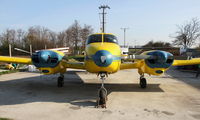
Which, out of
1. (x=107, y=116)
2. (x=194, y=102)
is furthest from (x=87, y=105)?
(x=194, y=102)

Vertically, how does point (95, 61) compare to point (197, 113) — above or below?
above

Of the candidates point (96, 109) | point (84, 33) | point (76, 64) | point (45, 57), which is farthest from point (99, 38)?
point (84, 33)

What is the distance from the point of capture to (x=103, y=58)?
206 inches

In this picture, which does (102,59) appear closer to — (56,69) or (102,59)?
(102,59)

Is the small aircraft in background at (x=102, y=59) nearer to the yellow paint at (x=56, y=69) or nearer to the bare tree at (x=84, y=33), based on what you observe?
the yellow paint at (x=56, y=69)

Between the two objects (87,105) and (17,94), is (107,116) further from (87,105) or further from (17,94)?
(17,94)

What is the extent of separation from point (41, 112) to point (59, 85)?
404 centimetres

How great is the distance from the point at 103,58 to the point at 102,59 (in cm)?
5

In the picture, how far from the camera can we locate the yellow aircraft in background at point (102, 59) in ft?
18.1

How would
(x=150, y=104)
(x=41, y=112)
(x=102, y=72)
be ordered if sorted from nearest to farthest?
(x=41, y=112), (x=102, y=72), (x=150, y=104)

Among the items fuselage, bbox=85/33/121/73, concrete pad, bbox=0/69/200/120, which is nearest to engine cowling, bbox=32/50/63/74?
concrete pad, bbox=0/69/200/120

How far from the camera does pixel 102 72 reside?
5.78 m

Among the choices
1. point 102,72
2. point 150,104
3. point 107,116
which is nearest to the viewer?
point 107,116

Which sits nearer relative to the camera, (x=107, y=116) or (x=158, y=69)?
(x=107, y=116)
